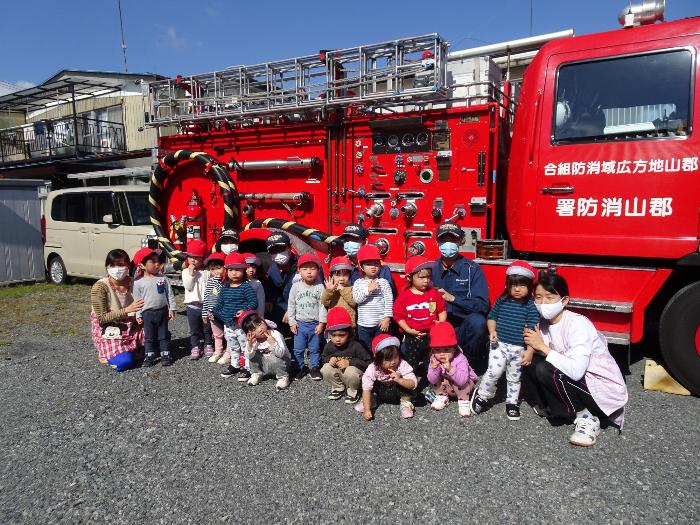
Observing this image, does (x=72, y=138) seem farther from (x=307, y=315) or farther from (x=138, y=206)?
(x=307, y=315)

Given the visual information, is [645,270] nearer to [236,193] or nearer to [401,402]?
[401,402]

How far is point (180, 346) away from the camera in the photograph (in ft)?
18.7

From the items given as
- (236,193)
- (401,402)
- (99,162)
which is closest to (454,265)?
(401,402)

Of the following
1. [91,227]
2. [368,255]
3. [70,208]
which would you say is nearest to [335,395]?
[368,255]

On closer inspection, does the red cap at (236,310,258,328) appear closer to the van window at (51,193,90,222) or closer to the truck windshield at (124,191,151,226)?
the truck windshield at (124,191,151,226)

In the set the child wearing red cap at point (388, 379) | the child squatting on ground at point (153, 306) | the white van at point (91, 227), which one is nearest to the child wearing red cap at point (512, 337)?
the child wearing red cap at point (388, 379)

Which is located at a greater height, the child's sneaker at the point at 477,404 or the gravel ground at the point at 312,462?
the child's sneaker at the point at 477,404

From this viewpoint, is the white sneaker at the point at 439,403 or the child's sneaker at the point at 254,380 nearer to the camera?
the white sneaker at the point at 439,403

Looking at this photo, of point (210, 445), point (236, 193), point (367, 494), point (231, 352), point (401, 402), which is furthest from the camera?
point (236, 193)

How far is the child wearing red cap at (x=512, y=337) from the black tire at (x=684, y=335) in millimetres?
1151

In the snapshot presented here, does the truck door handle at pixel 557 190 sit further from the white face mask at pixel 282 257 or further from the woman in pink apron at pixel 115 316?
the woman in pink apron at pixel 115 316

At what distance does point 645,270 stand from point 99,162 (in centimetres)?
1855

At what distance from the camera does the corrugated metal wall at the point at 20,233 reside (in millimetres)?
10164

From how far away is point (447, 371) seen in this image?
148 inches
